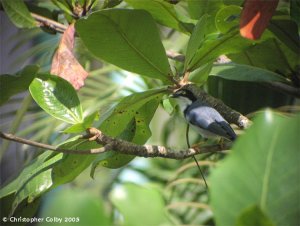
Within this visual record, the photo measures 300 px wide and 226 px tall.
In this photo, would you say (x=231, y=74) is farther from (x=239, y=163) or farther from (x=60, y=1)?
(x=239, y=163)

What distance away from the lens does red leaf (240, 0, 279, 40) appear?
31.4 inches

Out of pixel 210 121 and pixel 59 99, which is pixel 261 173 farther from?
pixel 210 121

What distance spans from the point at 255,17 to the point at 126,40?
0.27m

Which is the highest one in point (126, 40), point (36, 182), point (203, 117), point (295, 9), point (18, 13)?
point (295, 9)

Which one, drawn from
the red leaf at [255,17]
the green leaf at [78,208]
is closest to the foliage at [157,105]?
the green leaf at [78,208]

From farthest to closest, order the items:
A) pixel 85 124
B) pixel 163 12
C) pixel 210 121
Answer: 1. pixel 210 121
2. pixel 163 12
3. pixel 85 124

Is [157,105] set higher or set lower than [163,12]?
lower

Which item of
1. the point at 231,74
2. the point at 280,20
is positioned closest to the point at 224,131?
the point at 231,74

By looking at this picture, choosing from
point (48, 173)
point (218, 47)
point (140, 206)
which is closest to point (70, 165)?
point (48, 173)

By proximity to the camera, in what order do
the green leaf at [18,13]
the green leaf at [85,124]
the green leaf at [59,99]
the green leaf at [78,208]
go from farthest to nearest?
the green leaf at [18,13], the green leaf at [59,99], the green leaf at [85,124], the green leaf at [78,208]

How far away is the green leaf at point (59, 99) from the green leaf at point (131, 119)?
99 mm

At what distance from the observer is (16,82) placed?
33.3 inches

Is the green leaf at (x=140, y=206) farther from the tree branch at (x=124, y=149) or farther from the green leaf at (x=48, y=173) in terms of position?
the green leaf at (x=48, y=173)

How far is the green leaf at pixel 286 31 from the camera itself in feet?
3.58
